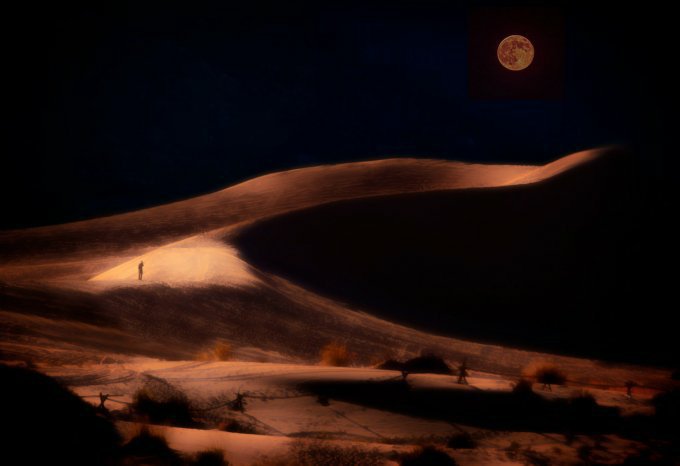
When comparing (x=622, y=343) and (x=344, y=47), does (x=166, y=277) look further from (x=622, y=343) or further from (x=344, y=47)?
(x=344, y=47)

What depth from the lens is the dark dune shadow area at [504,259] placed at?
18109 mm

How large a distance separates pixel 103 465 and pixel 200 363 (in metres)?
4.61

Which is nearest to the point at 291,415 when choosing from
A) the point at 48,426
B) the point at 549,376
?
the point at 48,426

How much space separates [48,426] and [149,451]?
2.81ft

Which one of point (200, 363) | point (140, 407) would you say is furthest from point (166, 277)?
point (140, 407)

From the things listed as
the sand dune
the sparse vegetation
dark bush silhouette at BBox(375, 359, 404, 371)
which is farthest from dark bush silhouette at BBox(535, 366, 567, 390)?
the sand dune

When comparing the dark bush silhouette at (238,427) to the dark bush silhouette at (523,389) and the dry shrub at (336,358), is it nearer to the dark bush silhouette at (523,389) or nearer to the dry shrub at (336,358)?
the dark bush silhouette at (523,389)

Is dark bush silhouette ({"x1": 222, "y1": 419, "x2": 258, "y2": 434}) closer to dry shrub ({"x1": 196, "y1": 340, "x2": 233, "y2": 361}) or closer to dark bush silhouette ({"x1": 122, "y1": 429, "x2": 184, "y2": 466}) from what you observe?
dark bush silhouette ({"x1": 122, "y1": 429, "x2": 184, "y2": 466})

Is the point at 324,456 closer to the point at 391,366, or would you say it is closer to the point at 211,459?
the point at 211,459

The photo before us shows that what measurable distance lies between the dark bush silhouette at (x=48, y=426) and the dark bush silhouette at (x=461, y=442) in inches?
113

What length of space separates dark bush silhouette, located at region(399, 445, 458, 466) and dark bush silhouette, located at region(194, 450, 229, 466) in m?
1.41

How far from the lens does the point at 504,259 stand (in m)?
20.9

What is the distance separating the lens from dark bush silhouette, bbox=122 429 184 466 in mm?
6125

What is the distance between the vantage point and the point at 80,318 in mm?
13289
